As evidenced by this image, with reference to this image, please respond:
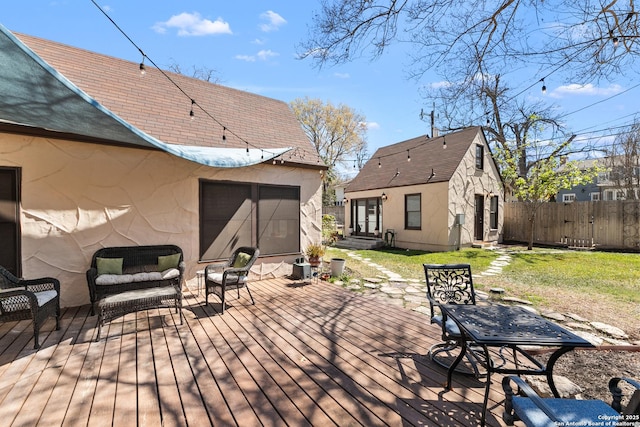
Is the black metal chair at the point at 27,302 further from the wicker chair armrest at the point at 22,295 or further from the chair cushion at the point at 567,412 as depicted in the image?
the chair cushion at the point at 567,412

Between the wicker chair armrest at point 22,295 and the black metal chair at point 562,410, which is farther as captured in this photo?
the wicker chair armrest at point 22,295

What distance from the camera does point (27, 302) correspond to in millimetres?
3236

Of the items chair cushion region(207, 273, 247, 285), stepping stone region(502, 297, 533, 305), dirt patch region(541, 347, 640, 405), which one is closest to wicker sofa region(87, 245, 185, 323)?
chair cushion region(207, 273, 247, 285)

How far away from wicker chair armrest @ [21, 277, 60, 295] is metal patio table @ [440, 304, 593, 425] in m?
4.77

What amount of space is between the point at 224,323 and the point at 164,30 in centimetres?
591

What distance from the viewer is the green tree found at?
2183cm

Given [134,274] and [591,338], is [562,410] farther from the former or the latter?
[134,274]


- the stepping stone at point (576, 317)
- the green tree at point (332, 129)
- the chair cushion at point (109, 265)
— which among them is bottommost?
the stepping stone at point (576, 317)

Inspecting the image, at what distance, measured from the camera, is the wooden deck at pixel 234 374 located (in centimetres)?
210

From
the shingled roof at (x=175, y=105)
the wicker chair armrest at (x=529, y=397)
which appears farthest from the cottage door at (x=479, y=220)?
the wicker chair armrest at (x=529, y=397)

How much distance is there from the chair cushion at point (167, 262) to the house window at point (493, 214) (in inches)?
497

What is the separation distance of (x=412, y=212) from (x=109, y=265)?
10.5 metres

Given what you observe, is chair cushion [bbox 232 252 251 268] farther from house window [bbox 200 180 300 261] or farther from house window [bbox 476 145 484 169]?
house window [bbox 476 145 484 169]

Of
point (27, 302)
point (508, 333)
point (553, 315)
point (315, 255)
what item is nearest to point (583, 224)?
point (553, 315)
